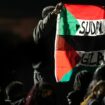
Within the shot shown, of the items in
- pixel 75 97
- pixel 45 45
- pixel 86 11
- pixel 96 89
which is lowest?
pixel 75 97

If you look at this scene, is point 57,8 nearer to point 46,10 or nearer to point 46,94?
point 46,10

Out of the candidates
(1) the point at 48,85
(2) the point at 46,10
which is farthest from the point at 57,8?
(1) the point at 48,85

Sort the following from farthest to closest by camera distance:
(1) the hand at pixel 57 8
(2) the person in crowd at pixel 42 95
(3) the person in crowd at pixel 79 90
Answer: (1) the hand at pixel 57 8
(3) the person in crowd at pixel 79 90
(2) the person in crowd at pixel 42 95

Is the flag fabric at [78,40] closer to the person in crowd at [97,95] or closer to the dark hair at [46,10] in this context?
the dark hair at [46,10]

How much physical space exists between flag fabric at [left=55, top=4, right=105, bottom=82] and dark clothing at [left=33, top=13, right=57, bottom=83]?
0.07m

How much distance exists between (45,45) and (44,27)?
247 millimetres

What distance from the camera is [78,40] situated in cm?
852

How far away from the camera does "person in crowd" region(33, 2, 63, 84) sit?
8.45 meters

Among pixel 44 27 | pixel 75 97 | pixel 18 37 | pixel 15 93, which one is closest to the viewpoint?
pixel 15 93

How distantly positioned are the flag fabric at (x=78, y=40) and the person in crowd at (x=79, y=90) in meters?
0.13

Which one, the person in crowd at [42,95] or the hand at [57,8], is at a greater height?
the hand at [57,8]

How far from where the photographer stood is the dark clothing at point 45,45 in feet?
27.7

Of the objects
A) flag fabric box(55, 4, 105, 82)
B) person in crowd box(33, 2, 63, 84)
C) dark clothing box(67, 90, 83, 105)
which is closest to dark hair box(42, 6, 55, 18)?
person in crowd box(33, 2, 63, 84)

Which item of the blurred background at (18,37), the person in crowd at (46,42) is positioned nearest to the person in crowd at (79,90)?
the person in crowd at (46,42)
